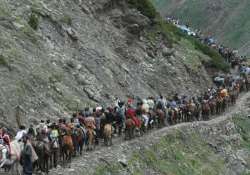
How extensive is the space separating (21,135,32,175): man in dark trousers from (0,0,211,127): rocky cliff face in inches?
253

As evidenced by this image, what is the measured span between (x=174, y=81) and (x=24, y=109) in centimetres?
2179

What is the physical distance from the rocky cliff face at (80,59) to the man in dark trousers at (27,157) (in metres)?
6.43

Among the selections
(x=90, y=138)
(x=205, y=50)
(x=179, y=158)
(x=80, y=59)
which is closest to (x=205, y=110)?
(x=80, y=59)

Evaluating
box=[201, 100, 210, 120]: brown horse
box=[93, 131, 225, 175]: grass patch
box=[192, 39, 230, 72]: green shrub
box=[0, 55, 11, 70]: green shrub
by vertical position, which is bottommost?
box=[93, 131, 225, 175]: grass patch

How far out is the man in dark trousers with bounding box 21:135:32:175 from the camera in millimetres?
26438

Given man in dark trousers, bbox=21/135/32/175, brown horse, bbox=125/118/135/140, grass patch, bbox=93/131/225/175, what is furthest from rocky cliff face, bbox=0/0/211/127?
man in dark trousers, bbox=21/135/32/175

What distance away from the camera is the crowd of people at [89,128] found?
87.4 feet

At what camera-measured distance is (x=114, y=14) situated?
2164 inches

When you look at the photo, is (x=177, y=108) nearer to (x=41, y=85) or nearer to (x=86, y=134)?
Answer: (x=41, y=85)

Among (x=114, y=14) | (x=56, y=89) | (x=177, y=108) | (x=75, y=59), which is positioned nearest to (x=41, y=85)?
(x=56, y=89)

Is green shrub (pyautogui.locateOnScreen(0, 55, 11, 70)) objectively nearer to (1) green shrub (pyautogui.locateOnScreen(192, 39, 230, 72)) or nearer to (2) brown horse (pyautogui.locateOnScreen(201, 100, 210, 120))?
(2) brown horse (pyautogui.locateOnScreen(201, 100, 210, 120))

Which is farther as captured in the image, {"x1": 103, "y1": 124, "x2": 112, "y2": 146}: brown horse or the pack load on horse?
{"x1": 103, "y1": 124, "x2": 112, "y2": 146}: brown horse

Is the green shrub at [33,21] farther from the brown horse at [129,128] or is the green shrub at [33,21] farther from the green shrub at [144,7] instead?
the green shrub at [144,7]

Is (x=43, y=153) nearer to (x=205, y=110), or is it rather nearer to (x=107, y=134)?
(x=107, y=134)
